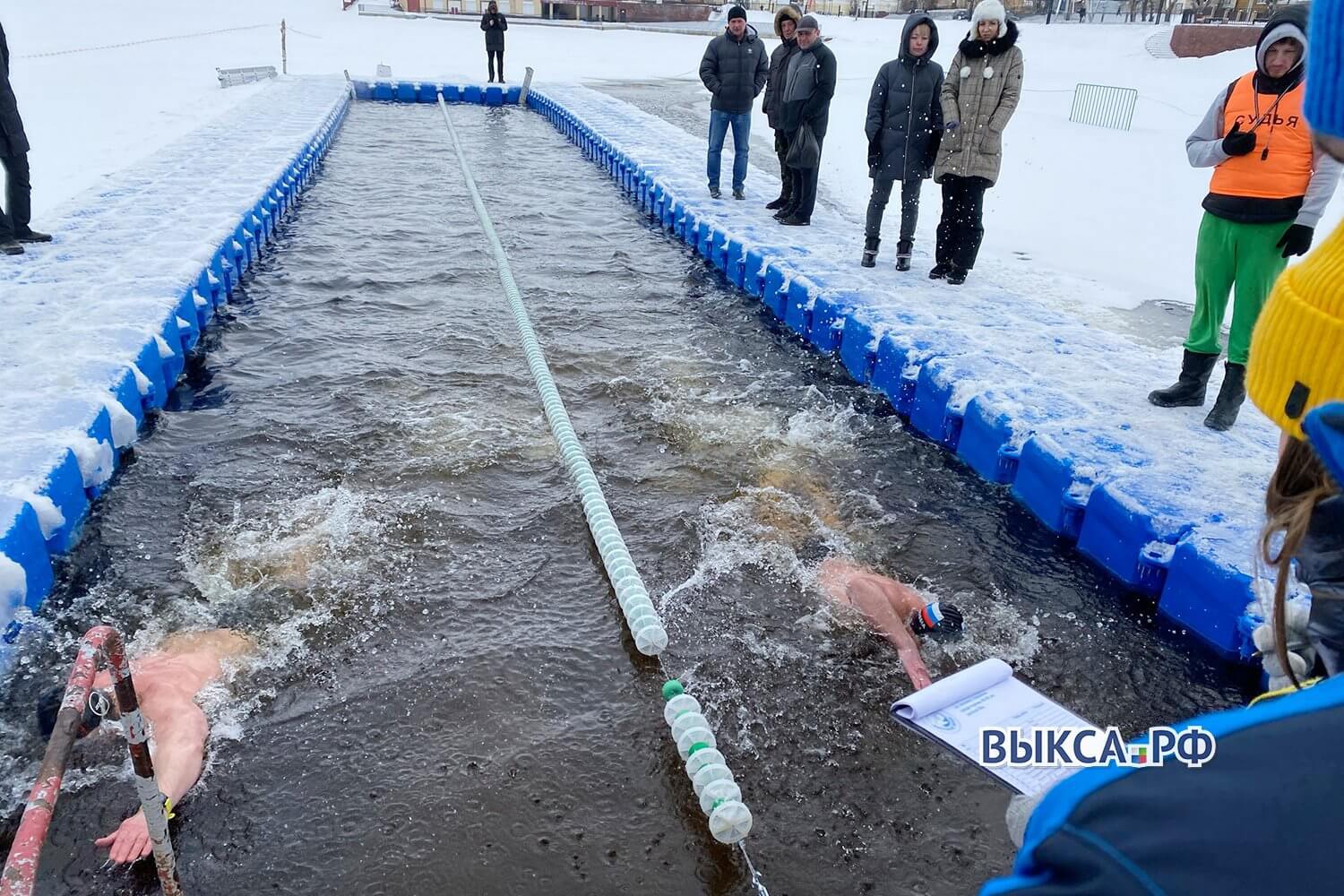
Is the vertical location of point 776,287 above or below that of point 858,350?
above

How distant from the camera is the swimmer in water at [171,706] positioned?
3021 millimetres

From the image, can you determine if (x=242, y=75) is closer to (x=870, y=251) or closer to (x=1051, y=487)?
(x=870, y=251)

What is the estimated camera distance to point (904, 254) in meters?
8.01

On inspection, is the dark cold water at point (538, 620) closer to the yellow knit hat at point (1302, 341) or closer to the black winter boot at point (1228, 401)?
the black winter boot at point (1228, 401)

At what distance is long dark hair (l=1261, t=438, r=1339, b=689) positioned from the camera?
106cm

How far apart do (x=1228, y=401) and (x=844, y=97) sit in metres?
21.3

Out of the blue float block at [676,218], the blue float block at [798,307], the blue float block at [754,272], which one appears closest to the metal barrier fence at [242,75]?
the blue float block at [676,218]

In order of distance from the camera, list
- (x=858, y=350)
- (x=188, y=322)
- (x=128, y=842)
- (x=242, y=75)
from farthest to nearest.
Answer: (x=242, y=75)
(x=188, y=322)
(x=858, y=350)
(x=128, y=842)

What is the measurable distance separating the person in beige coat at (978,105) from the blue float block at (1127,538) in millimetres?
3073

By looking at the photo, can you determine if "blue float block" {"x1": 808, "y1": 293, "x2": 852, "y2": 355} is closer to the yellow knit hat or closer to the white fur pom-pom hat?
the white fur pom-pom hat

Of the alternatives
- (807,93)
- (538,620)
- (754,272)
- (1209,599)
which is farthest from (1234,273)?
(807,93)

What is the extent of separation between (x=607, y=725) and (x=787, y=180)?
307 inches

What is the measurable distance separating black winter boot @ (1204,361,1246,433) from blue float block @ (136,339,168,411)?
6702mm

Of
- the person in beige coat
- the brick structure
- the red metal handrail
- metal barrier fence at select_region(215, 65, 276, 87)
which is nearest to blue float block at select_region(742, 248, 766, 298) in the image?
the person in beige coat
